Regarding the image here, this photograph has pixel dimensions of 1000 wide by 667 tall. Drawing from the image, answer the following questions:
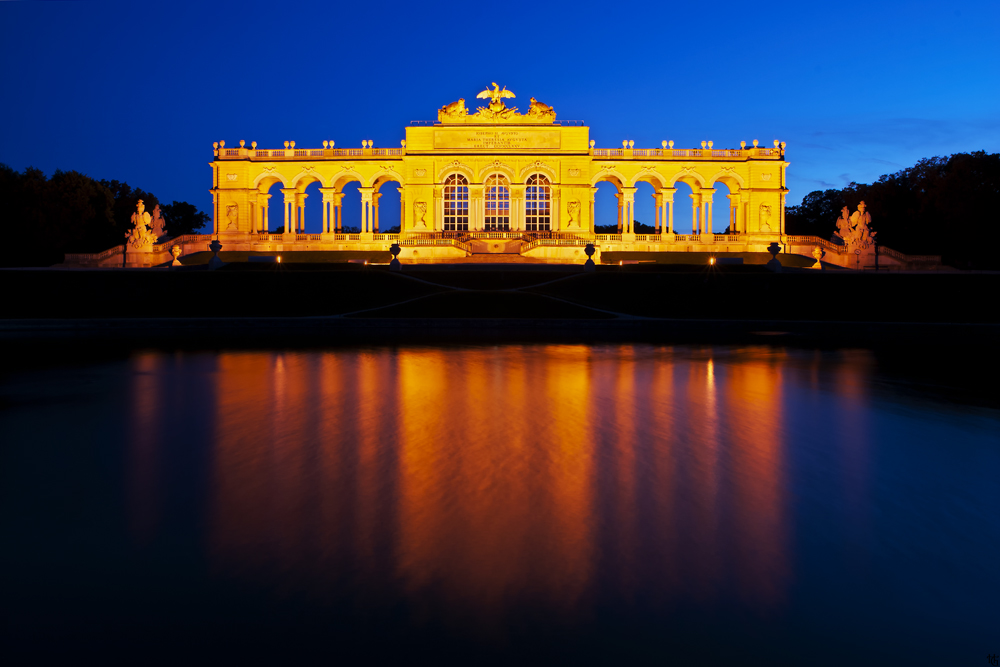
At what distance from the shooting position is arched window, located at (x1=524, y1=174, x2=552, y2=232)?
59562 millimetres

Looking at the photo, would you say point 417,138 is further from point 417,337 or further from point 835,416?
point 835,416

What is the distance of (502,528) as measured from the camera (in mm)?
5219

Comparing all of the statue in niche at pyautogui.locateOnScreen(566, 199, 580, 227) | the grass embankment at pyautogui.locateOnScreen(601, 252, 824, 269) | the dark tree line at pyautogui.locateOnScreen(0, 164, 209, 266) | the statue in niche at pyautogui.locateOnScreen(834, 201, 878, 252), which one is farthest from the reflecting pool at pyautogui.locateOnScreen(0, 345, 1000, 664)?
the dark tree line at pyautogui.locateOnScreen(0, 164, 209, 266)

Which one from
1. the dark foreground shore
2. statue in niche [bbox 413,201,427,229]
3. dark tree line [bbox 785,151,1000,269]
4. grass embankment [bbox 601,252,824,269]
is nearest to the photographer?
the dark foreground shore

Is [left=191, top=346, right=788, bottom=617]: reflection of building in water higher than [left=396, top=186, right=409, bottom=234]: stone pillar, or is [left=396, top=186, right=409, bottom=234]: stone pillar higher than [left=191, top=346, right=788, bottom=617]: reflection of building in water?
[left=396, top=186, right=409, bottom=234]: stone pillar

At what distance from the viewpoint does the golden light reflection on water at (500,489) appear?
4.42 m

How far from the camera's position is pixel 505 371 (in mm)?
13500

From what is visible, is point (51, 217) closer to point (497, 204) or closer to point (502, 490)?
point (497, 204)

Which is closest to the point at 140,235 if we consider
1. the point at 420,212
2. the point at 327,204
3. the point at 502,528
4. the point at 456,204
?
the point at 327,204

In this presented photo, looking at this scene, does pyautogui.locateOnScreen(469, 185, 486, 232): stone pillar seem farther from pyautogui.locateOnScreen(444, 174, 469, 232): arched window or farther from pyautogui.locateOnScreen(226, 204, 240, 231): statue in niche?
pyautogui.locateOnScreen(226, 204, 240, 231): statue in niche

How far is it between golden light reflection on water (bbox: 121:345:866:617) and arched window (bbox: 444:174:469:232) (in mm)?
48725

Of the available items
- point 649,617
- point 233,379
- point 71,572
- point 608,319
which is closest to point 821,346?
point 608,319

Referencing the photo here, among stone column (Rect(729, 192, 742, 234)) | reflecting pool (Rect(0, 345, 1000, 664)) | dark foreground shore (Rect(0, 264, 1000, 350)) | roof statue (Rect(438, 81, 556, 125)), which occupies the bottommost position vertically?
reflecting pool (Rect(0, 345, 1000, 664))

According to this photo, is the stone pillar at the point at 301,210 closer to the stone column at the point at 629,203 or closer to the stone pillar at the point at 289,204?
the stone pillar at the point at 289,204
